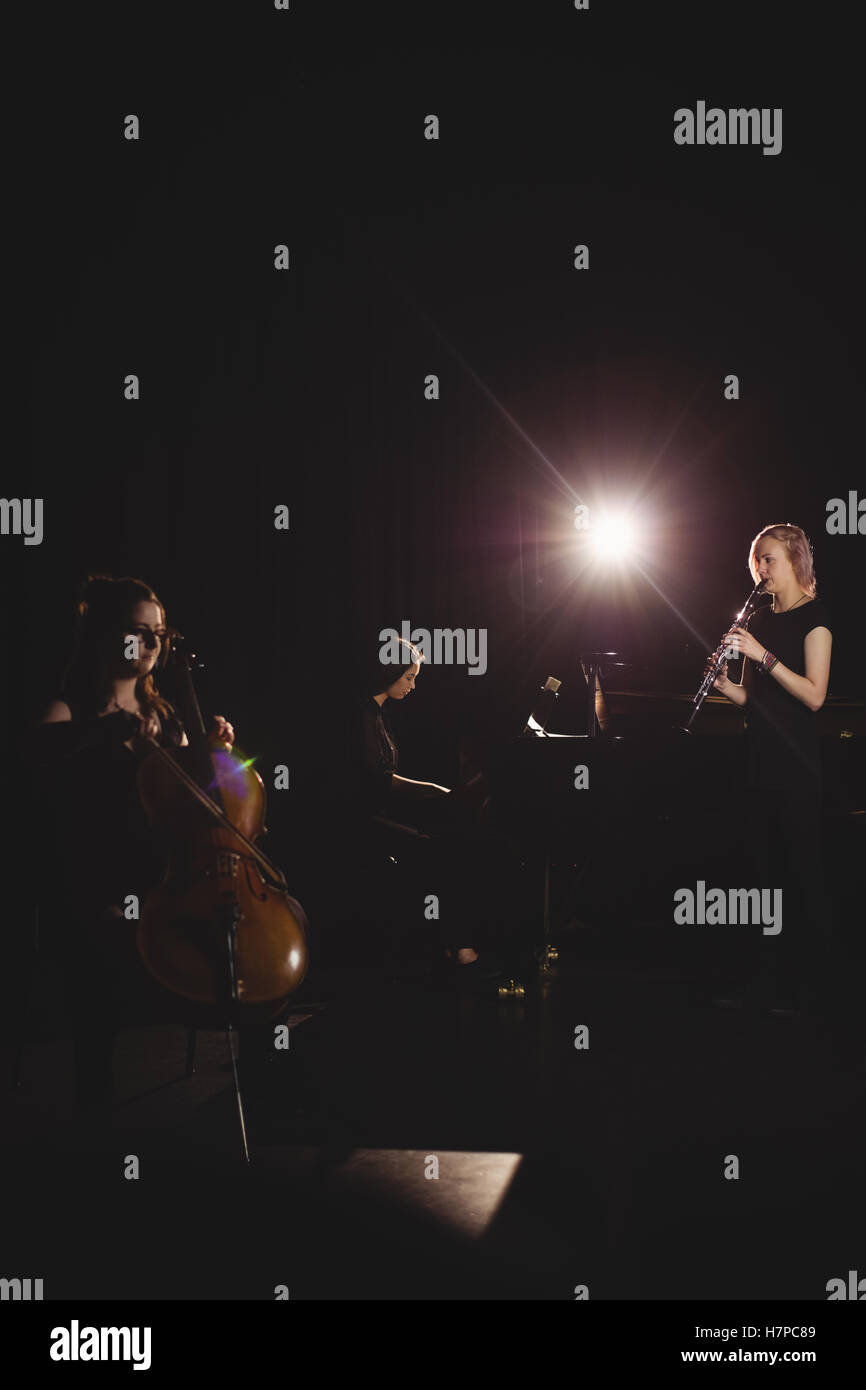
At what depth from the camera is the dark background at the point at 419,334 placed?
16.5 ft

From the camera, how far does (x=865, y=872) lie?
14.3 ft

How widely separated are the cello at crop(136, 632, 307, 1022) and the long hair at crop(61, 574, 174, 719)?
166mm

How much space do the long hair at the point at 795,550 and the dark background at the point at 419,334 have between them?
131 cm

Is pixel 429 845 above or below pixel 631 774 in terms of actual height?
below

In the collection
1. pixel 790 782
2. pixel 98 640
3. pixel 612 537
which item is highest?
pixel 612 537

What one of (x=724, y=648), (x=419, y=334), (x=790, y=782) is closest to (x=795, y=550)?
(x=724, y=648)

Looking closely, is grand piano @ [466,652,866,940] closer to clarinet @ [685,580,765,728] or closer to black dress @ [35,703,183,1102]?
clarinet @ [685,580,765,728]

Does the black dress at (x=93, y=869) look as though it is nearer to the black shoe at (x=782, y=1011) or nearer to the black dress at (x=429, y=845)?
the black dress at (x=429, y=845)

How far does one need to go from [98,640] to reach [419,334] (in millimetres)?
3664

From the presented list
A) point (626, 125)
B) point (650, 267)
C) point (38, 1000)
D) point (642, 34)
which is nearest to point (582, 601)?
point (650, 267)

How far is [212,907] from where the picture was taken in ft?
6.59

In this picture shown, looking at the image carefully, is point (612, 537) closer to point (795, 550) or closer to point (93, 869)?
point (795, 550)

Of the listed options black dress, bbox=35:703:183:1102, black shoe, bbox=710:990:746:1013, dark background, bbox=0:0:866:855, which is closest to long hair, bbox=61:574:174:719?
black dress, bbox=35:703:183:1102

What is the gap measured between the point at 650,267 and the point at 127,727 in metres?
4.48
